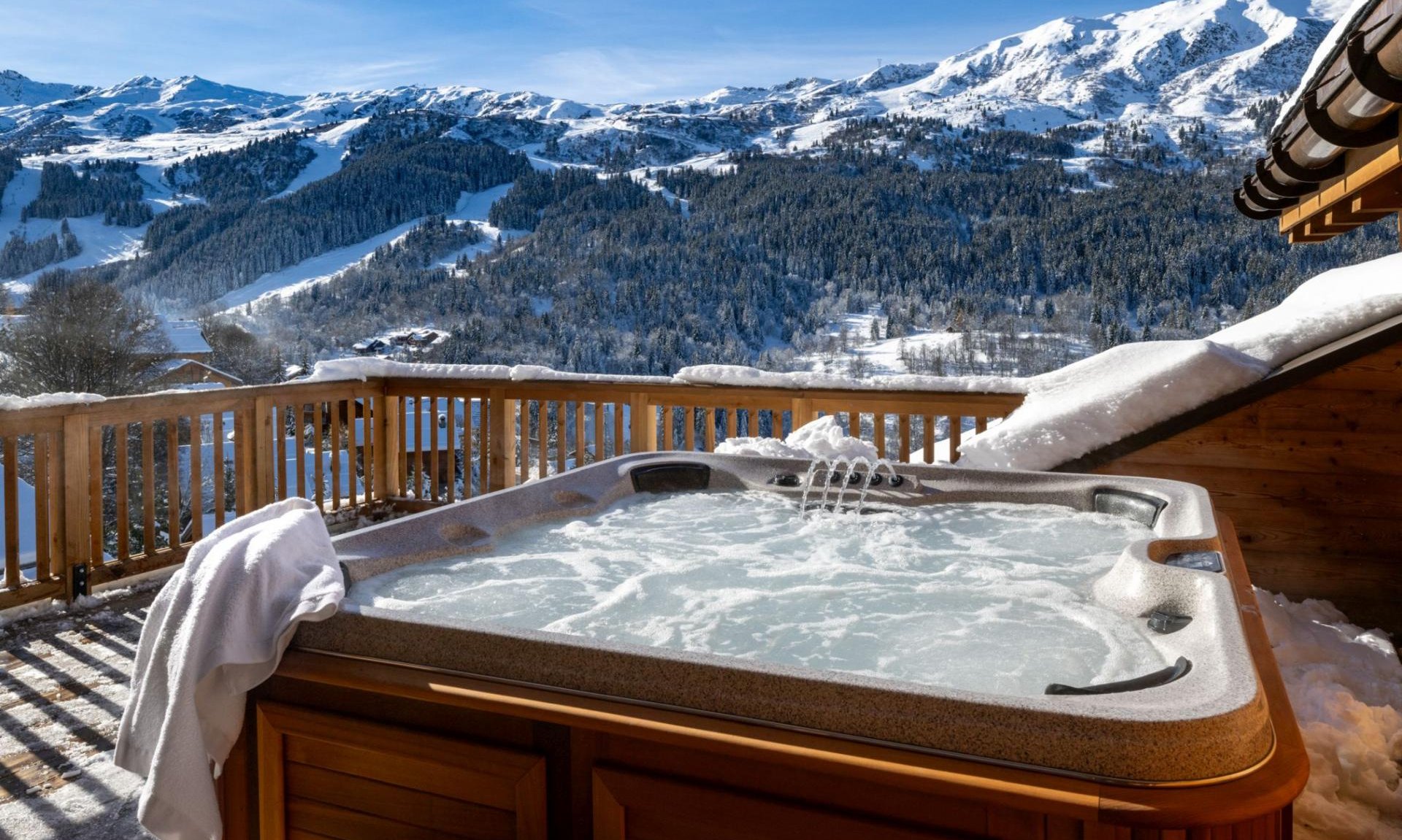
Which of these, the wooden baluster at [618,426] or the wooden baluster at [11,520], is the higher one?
the wooden baluster at [618,426]

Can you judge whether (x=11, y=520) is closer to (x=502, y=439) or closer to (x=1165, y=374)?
(x=502, y=439)

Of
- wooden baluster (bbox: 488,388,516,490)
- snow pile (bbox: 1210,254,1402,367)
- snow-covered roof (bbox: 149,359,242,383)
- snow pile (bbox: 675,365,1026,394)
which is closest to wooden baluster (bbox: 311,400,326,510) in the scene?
wooden baluster (bbox: 488,388,516,490)

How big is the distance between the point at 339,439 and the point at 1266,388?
3.76 meters

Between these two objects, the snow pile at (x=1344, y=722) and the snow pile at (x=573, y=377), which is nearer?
the snow pile at (x=1344, y=722)

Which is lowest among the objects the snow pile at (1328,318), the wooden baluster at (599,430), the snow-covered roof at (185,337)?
the wooden baluster at (599,430)

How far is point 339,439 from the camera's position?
4.13 metres

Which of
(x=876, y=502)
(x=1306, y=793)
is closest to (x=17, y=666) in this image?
(x=876, y=502)

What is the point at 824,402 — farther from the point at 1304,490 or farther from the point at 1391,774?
the point at 1391,774

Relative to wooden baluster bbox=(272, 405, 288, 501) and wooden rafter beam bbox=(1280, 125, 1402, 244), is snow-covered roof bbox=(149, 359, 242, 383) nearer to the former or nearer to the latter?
wooden baluster bbox=(272, 405, 288, 501)

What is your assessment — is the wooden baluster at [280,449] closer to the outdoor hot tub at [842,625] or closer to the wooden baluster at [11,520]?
the wooden baluster at [11,520]

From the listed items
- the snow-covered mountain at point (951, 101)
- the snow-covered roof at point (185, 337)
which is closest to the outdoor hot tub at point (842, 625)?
the snow-covered roof at point (185, 337)

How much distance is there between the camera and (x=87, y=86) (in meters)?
81.6

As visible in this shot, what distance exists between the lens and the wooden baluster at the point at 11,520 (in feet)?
9.07

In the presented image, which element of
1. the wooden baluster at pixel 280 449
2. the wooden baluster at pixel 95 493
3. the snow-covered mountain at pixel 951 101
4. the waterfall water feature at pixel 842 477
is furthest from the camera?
the snow-covered mountain at pixel 951 101
